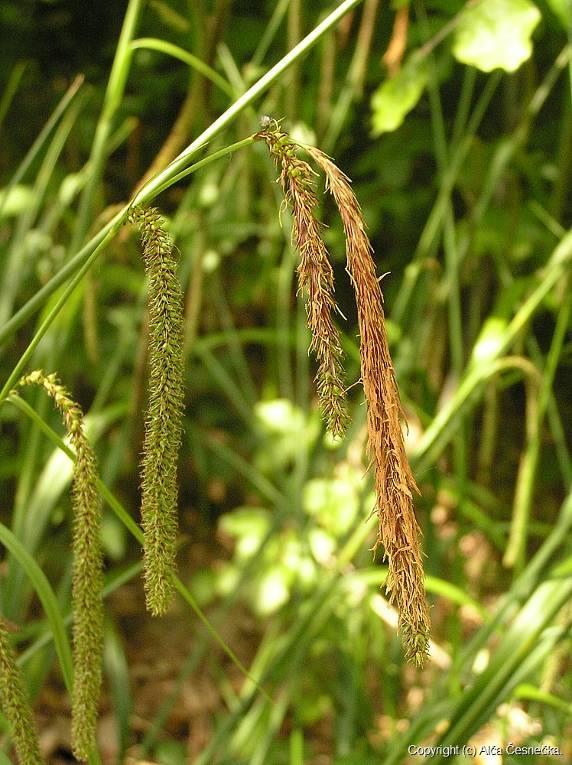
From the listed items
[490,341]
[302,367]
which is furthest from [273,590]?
[490,341]

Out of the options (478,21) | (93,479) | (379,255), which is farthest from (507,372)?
(93,479)

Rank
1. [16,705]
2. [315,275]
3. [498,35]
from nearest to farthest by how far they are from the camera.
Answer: [315,275] → [16,705] → [498,35]

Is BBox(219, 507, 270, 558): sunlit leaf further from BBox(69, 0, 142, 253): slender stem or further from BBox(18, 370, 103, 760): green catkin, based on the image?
BBox(18, 370, 103, 760): green catkin

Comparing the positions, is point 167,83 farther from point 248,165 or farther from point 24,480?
point 24,480

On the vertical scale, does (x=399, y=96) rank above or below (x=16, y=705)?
above

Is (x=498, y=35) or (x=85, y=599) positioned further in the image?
(x=498, y=35)

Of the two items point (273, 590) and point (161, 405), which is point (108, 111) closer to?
point (161, 405)

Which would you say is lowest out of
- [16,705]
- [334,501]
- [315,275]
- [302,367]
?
[16,705]
